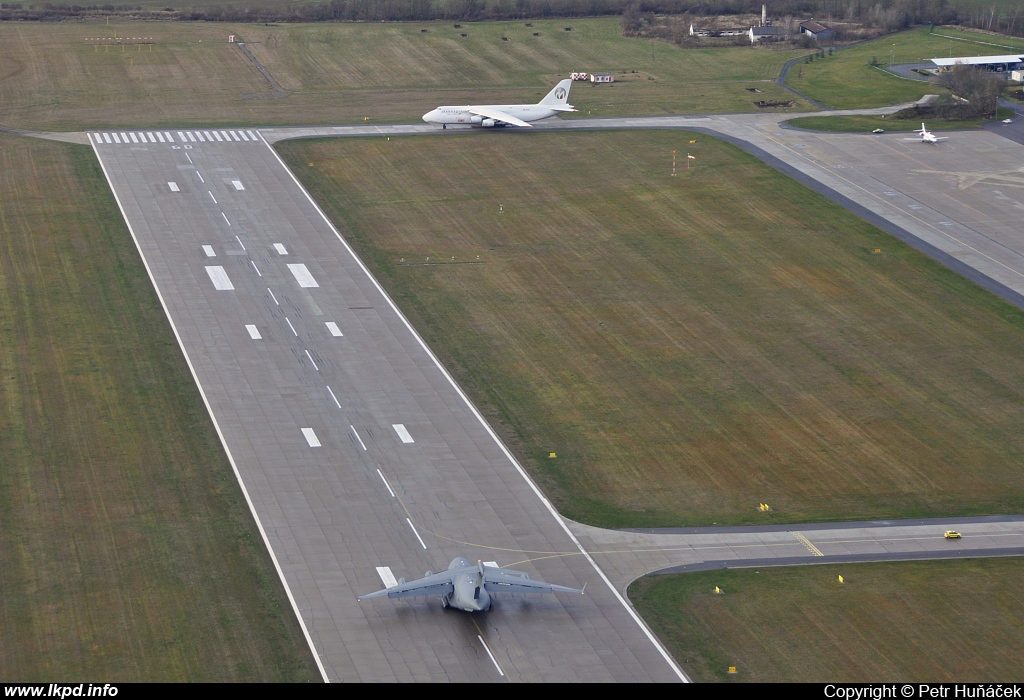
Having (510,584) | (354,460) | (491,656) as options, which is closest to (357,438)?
(354,460)

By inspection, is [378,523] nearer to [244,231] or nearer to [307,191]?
[244,231]

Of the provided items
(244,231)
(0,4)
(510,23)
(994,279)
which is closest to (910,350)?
(994,279)

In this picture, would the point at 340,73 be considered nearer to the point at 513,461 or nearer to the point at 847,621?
the point at 513,461

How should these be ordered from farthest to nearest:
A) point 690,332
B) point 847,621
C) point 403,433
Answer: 1. point 690,332
2. point 403,433
3. point 847,621

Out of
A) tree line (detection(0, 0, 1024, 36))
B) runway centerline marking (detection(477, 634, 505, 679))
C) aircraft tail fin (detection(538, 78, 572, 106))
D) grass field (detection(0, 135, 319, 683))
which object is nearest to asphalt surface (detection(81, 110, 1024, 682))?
runway centerline marking (detection(477, 634, 505, 679))

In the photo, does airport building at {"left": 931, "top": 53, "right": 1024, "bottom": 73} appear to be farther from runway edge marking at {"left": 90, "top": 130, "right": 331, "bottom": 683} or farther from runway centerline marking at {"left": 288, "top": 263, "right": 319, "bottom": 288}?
runway edge marking at {"left": 90, "top": 130, "right": 331, "bottom": 683}
